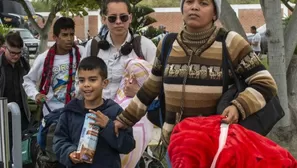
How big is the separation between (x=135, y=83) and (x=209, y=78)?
126cm

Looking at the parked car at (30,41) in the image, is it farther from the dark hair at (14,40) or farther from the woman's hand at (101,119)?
the woman's hand at (101,119)

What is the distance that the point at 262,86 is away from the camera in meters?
3.07

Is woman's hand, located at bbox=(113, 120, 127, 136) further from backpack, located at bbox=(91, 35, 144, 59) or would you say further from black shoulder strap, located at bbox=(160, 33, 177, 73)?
backpack, located at bbox=(91, 35, 144, 59)

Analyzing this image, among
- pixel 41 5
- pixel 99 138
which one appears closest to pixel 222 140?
pixel 99 138

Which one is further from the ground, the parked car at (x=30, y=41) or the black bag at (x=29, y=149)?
the black bag at (x=29, y=149)

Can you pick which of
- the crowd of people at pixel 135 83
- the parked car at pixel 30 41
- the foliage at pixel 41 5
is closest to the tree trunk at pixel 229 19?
the crowd of people at pixel 135 83

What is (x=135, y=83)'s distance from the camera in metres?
4.36

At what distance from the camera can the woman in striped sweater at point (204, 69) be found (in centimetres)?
308

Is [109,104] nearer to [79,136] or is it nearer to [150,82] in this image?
[79,136]

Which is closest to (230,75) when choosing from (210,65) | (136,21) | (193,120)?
(210,65)

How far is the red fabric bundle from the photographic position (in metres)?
2.64

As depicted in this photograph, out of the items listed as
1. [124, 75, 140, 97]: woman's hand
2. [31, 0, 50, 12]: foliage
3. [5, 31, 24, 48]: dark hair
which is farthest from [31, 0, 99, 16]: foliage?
[124, 75, 140, 97]: woman's hand

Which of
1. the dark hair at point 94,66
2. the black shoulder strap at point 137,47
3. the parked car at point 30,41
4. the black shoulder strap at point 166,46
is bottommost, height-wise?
the parked car at point 30,41

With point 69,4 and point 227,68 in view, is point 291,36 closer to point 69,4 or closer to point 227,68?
point 227,68
